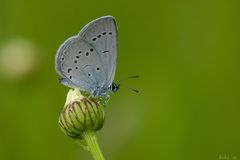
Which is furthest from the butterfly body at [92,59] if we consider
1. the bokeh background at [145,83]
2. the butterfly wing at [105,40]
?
the bokeh background at [145,83]

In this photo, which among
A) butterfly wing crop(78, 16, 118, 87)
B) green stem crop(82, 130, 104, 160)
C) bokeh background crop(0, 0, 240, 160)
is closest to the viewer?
green stem crop(82, 130, 104, 160)

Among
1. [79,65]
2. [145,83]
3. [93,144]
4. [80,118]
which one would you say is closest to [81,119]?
[80,118]

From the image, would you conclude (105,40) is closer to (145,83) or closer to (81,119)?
(81,119)

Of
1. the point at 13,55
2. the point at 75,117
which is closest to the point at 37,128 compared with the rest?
the point at 13,55

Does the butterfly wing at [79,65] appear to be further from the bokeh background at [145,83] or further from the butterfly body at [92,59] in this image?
the bokeh background at [145,83]

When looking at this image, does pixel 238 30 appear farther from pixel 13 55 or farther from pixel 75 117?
pixel 75 117

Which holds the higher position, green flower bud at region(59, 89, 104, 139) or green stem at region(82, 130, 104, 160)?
green flower bud at region(59, 89, 104, 139)

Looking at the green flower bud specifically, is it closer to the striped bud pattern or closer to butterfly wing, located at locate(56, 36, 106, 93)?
the striped bud pattern

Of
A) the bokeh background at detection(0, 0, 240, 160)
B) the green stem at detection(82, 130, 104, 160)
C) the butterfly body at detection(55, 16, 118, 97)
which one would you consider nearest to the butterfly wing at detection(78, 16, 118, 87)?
the butterfly body at detection(55, 16, 118, 97)
